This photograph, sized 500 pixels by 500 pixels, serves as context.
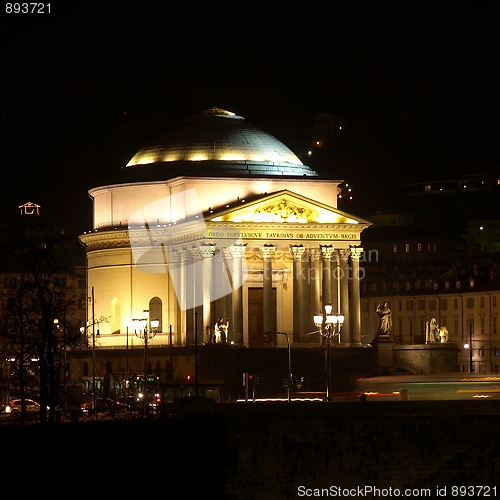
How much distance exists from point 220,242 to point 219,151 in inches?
396

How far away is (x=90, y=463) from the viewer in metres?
65.2

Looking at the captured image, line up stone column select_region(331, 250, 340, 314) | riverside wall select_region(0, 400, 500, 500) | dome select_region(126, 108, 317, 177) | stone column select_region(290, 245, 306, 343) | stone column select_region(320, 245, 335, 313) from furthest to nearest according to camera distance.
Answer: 1. dome select_region(126, 108, 317, 177)
2. stone column select_region(331, 250, 340, 314)
3. stone column select_region(320, 245, 335, 313)
4. stone column select_region(290, 245, 306, 343)
5. riverside wall select_region(0, 400, 500, 500)

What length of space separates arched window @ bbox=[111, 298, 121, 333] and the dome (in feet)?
30.4

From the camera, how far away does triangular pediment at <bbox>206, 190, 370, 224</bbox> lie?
4230 inches

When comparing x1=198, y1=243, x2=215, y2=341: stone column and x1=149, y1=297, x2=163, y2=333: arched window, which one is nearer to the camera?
x1=198, y1=243, x2=215, y2=341: stone column

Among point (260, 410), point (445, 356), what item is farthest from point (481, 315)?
point (260, 410)

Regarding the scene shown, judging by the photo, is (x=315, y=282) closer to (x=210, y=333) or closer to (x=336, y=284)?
(x=336, y=284)

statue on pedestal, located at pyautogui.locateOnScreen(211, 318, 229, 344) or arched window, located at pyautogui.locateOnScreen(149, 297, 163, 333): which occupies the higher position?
arched window, located at pyautogui.locateOnScreen(149, 297, 163, 333)

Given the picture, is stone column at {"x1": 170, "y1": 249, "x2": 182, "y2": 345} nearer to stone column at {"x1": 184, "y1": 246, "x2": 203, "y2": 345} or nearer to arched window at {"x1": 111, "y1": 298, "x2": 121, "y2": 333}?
stone column at {"x1": 184, "y1": 246, "x2": 203, "y2": 345}

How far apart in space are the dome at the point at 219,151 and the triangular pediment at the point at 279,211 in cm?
562

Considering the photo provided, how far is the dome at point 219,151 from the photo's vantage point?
11419 cm

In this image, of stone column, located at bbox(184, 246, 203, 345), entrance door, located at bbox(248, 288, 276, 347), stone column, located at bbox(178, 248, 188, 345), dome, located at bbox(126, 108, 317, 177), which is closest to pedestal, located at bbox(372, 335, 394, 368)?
entrance door, located at bbox(248, 288, 276, 347)

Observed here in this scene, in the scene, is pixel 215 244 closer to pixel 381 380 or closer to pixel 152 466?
pixel 381 380

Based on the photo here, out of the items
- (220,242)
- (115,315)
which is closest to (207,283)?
(220,242)
